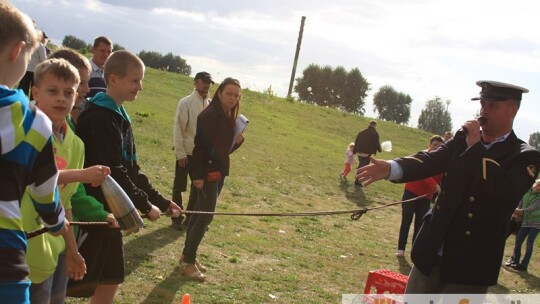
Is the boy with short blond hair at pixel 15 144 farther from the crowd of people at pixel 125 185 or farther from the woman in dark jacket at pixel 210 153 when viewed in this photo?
the woman in dark jacket at pixel 210 153

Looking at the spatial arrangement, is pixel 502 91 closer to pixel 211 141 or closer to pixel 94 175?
pixel 94 175

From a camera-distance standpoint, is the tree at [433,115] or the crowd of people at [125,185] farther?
the tree at [433,115]

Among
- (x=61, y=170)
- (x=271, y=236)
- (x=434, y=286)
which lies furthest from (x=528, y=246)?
(x=61, y=170)

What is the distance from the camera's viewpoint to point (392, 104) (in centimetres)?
9088

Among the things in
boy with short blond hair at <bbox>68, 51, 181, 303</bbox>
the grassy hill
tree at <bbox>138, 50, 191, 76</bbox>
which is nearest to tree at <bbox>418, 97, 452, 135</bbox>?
tree at <bbox>138, 50, 191, 76</bbox>

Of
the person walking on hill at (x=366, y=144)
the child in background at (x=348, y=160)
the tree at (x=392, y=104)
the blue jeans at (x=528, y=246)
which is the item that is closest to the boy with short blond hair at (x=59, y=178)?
the blue jeans at (x=528, y=246)

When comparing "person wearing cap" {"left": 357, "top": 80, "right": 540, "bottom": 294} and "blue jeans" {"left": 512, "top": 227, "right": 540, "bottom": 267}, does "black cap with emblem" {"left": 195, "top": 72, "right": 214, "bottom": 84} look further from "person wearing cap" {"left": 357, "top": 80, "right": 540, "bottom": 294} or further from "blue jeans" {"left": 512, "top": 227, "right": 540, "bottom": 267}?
"blue jeans" {"left": 512, "top": 227, "right": 540, "bottom": 267}

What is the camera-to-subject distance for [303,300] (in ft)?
20.9

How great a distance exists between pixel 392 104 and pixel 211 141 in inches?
3426

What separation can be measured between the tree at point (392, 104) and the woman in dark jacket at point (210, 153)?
85464 mm

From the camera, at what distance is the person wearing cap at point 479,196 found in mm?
3836

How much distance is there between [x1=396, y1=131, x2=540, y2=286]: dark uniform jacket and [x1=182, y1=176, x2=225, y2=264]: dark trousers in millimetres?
2626

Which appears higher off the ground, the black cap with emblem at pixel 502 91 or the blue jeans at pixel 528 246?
the black cap with emblem at pixel 502 91

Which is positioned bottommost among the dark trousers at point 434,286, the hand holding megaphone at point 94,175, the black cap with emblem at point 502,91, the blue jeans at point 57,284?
the blue jeans at point 57,284
